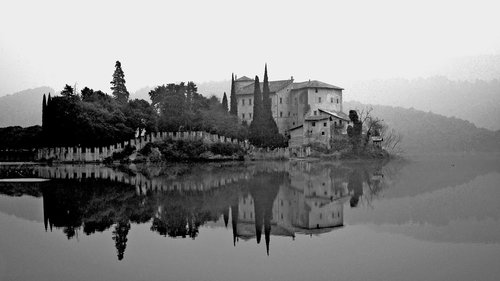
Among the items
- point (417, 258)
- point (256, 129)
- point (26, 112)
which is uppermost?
point (26, 112)

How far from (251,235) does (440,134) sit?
97.3 meters

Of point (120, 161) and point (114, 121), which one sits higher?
point (114, 121)

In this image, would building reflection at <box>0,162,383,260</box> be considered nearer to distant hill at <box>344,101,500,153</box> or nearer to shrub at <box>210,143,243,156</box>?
shrub at <box>210,143,243,156</box>

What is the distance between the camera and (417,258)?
8.88 m

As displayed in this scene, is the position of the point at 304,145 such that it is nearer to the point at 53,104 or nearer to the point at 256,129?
the point at 256,129

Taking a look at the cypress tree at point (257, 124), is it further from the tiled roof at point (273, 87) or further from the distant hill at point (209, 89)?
the distant hill at point (209, 89)

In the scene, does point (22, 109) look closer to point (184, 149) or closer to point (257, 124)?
point (257, 124)

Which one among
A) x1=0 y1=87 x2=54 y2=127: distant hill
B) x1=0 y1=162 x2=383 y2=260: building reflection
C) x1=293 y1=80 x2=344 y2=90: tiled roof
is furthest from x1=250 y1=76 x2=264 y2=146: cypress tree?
x1=0 y1=87 x2=54 y2=127: distant hill

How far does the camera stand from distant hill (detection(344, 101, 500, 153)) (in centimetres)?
9412

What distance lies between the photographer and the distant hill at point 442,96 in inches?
4670

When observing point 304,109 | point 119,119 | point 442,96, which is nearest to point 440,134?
point 442,96

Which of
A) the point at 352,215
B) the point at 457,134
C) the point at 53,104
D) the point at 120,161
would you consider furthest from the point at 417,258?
the point at 457,134

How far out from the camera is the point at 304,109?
203ft

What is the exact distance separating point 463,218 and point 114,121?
43.6m
